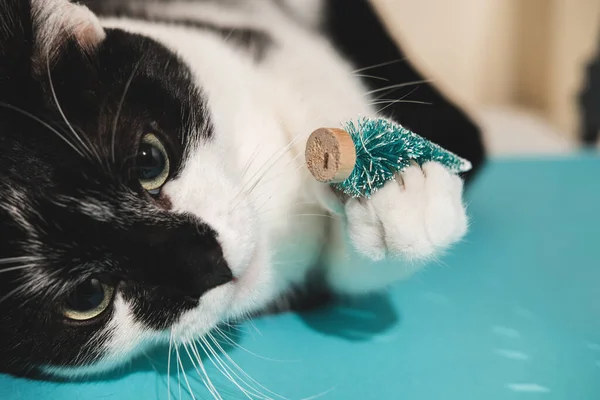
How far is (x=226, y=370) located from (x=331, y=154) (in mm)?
403

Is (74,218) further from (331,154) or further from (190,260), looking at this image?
(331,154)

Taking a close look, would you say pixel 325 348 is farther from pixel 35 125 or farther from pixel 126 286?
pixel 35 125

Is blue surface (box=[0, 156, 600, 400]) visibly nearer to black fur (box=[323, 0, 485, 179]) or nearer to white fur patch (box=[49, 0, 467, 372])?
white fur patch (box=[49, 0, 467, 372])

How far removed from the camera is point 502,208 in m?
1.45

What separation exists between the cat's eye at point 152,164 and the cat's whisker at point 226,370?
248 mm

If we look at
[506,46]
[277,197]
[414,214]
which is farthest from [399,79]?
[506,46]

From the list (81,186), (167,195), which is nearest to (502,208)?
(167,195)

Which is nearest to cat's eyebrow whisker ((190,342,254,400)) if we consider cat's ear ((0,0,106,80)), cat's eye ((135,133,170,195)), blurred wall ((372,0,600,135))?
cat's eye ((135,133,170,195))

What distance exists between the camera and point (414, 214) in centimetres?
70

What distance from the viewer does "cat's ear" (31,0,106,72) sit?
771 millimetres

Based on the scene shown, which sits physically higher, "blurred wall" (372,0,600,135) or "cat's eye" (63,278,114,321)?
"blurred wall" (372,0,600,135)

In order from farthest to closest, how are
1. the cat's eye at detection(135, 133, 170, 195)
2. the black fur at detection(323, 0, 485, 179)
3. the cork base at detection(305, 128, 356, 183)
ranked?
1. the black fur at detection(323, 0, 485, 179)
2. the cat's eye at detection(135, 133, 170, 195)
3. the cork base at detection(305, 128, 356, 183)

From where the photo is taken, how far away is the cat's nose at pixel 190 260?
0.70 m

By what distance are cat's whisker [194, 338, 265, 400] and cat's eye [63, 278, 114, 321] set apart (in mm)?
155
